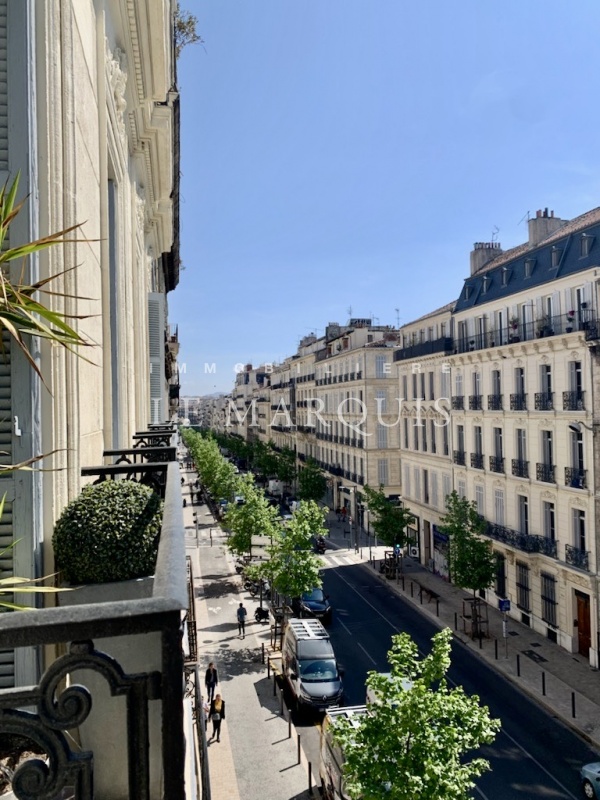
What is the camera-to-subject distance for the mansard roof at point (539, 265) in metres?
21.4

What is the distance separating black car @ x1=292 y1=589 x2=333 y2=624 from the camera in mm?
24812

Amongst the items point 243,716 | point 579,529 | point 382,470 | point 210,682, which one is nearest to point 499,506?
point 579,529

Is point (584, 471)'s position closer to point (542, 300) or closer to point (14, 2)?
point (542, 300)

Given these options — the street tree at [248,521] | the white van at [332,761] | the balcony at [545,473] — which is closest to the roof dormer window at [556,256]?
the balcony at [545,473]

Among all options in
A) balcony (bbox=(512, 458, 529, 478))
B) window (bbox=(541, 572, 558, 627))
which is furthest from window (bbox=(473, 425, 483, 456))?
window (bbox=(541, 572, 558, 627))

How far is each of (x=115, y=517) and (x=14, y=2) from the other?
3.67 metres

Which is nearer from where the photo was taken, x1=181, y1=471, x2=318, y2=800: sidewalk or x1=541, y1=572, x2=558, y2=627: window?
x1=181, y1=471, x2=318, y2=800: sidewalk

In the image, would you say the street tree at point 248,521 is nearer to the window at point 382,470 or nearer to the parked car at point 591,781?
the window at point 382,470

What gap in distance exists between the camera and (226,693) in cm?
1886

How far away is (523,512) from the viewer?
81.1 ft

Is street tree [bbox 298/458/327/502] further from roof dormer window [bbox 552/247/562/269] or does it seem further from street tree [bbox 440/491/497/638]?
roof dormer window [bbox 552/247/562/269]

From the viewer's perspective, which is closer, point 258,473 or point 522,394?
point 522,394

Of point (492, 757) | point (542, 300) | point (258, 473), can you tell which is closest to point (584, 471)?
point (542, 300)

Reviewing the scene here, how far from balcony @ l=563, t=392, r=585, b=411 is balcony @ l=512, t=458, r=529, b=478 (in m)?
3.49
